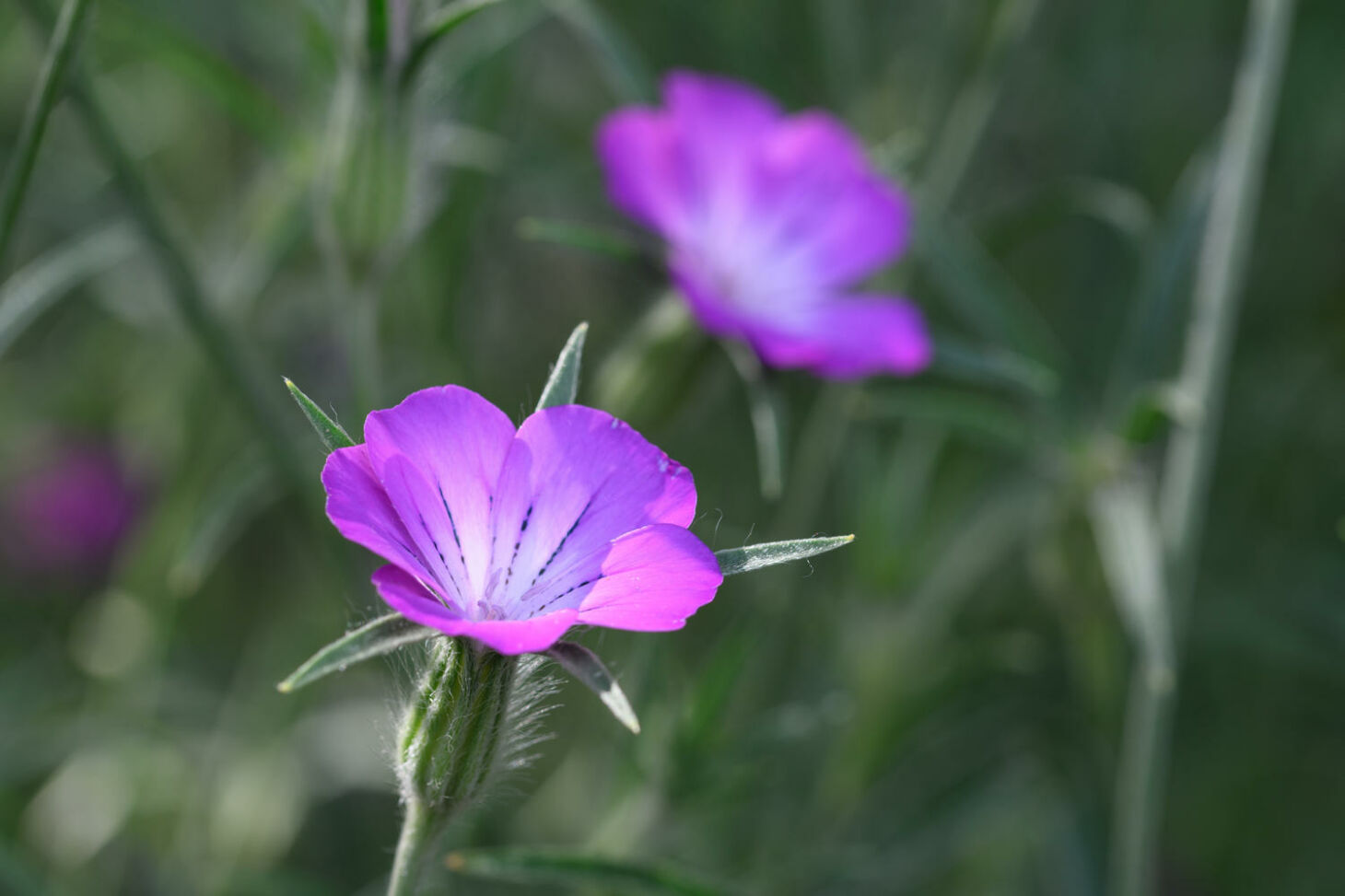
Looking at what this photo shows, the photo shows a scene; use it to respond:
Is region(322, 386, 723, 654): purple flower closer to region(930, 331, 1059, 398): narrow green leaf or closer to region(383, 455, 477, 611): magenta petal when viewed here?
region(383, 455, 477, 611): magenta petal

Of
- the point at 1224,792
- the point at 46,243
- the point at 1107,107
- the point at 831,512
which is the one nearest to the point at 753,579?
the point at 831,512

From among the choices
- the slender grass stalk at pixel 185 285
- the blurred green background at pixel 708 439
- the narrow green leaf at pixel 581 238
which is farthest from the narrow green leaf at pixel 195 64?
the narrow green leaf at pixel 581 238

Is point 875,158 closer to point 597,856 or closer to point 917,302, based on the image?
point 917,302

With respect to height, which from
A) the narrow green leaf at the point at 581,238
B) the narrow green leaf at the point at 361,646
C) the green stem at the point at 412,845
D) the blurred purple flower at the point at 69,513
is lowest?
the blurred purple flower at the point at 69,513

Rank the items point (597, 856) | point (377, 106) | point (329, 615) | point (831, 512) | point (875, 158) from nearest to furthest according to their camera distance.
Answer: point (597, 856), point (377, 106), point (875, 158), point (329, 615), point (831, 512)

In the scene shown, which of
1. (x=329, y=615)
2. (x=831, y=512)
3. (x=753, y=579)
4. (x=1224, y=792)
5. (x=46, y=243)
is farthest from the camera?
(x=831, y=512)

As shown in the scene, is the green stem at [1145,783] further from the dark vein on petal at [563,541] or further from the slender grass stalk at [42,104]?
the slender grass stalk at [42,104]
